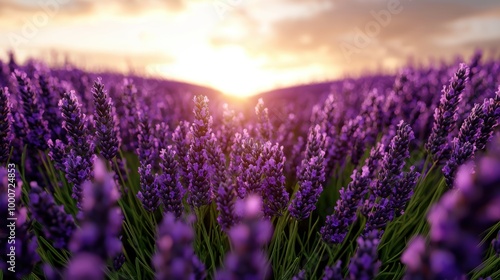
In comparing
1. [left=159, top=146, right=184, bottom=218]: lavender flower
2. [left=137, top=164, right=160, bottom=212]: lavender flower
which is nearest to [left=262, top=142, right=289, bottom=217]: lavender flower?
[left=159, top=146, right=184, bottom=218]: lavender flower

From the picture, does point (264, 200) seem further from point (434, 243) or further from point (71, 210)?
point (71, 210)

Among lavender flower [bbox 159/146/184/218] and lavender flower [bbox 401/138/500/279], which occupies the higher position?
lavender flower [bbox 401/138/500/279]

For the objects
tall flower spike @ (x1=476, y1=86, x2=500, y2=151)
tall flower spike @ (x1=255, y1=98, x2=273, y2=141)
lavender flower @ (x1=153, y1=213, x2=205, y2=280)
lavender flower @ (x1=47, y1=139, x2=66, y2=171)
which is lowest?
lavender flower @ (x1=47, y1=139, x2=66, y2=171)

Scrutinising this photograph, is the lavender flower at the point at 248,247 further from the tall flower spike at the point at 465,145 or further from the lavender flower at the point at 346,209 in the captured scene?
the tall flower spike at the point at 465,145

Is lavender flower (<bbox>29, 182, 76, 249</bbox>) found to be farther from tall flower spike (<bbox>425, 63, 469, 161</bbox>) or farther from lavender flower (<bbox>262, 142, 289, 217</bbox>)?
tall flower spike (<bbox>425, 63, 469, 161</bbox>)

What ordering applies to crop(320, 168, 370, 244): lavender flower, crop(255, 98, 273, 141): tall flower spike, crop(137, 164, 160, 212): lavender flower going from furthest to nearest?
crop(255, 98, 273, 141): tall flower spike, crop(137, 164, 160, 212): lavender flower, crop(320, 168, 370, 244): lavender flower

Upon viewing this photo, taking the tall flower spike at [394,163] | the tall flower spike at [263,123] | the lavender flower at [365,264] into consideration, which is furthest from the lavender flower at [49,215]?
the tall flower spike at [263,123]

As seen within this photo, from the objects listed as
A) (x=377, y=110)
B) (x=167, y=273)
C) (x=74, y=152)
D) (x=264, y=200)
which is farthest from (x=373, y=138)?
(x=167, y=273)

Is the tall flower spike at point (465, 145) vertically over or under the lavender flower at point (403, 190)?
over
